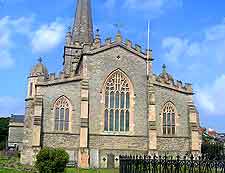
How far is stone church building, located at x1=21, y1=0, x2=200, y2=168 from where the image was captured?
35594mm

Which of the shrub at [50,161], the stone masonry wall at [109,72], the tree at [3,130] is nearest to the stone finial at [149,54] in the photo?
the stone masonry wall at [109,72]

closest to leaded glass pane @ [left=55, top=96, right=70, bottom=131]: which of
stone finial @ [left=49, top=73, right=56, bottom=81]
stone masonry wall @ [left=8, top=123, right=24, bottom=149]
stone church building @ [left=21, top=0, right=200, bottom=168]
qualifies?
stone church building @ [left=21, top=0, right=200, bottom=168]

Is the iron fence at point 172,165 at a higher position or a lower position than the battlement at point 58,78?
lower

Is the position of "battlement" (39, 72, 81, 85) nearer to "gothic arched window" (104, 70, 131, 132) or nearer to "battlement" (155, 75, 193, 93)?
"gothic arched window" (104, 70, 131, 132)

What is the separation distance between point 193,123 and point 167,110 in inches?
122

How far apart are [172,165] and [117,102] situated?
2596cm

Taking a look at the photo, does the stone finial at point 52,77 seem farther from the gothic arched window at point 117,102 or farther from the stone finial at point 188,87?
the stone finial at point 188,87

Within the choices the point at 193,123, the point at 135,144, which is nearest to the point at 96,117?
the point at 135,144

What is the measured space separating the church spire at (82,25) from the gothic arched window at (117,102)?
56.5ft

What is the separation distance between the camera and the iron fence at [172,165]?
1116 cm

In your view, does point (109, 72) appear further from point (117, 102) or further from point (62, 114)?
point (62, 114)

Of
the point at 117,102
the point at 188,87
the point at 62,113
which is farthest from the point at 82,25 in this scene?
the point at 62,113

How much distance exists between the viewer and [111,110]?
3775 cm

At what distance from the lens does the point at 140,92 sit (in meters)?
38.7
